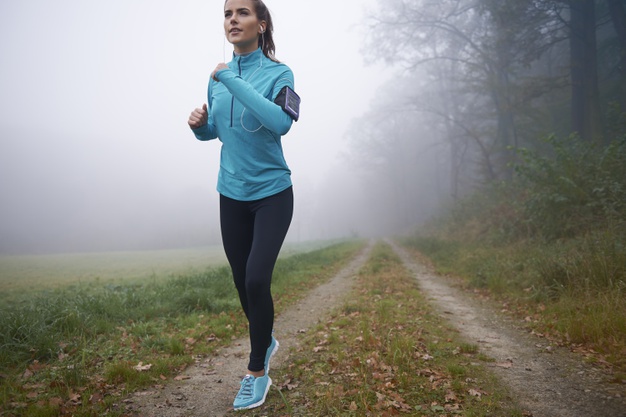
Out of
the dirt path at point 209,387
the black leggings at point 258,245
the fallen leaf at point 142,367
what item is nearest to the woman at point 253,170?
the black leggings at point 258,245

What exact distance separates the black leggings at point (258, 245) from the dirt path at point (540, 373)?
172 centimetres

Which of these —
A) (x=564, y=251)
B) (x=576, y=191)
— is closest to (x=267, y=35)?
(x=564, y=251)

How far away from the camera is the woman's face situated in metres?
2.27

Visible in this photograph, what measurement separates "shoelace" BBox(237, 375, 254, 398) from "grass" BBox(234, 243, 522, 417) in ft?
0.36

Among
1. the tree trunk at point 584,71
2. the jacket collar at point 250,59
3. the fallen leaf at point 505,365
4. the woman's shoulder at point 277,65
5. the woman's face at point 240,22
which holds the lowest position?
the fallen leaf at point 505,365

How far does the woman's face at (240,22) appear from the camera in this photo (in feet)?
7.44

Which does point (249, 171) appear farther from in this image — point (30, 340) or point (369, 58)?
point (369, 58)

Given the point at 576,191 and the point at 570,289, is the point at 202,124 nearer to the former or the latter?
the point at 570,289

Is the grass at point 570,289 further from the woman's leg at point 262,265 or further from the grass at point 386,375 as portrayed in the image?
the woman's leg at point 262,265

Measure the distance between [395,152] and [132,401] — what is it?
3537 centimetres

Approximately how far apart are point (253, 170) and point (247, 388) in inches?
57.5

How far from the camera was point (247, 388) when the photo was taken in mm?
2193

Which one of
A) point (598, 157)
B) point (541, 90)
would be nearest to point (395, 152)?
point (541, 90)

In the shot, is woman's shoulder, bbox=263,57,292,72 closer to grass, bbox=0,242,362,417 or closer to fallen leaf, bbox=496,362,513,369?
grass, bbox=0,242,362,417
